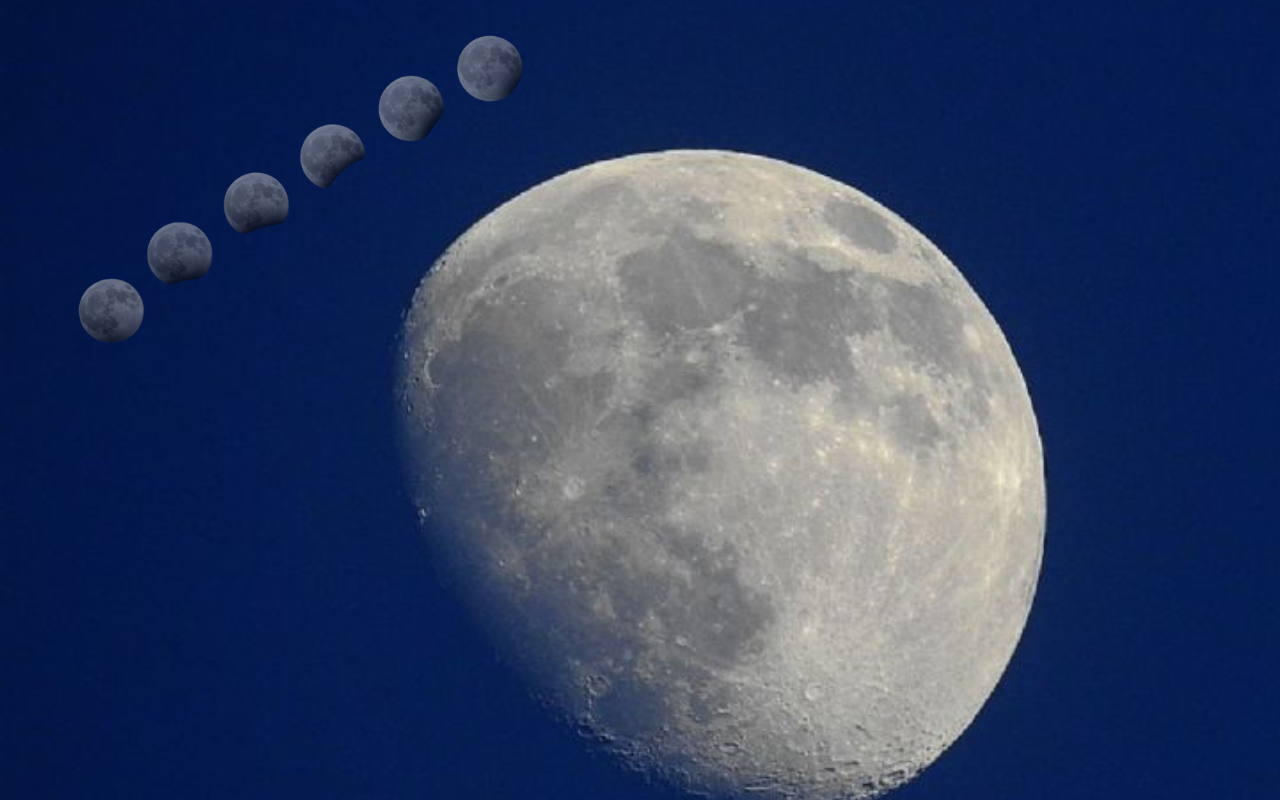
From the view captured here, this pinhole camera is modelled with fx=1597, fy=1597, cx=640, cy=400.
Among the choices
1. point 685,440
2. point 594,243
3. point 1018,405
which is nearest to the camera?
point 685,440

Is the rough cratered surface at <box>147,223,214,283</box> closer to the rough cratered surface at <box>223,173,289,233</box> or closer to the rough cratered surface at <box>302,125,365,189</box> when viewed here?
the rough cratered surface at <box>223,173,289,233</box>

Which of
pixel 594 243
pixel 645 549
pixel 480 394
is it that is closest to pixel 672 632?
pixel 645 549

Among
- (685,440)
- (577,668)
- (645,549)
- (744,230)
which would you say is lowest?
(577,668)

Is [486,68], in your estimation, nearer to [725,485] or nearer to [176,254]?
[176,254]

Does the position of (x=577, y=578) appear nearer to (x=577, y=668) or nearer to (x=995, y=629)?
(x=577, y=668)

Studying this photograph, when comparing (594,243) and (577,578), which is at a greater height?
(594,243)

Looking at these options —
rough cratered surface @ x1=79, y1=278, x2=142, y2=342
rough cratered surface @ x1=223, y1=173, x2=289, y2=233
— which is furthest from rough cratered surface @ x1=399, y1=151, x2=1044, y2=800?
rough cratered surface @ x1=79, y1=278, x2=142, y2=342

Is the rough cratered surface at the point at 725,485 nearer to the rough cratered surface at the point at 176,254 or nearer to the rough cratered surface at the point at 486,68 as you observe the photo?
the rough cratered surface at the point at 486,68

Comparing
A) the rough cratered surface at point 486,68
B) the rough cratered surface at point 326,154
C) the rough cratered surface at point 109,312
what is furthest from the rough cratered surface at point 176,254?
the rough cratered surface at point 486,68
